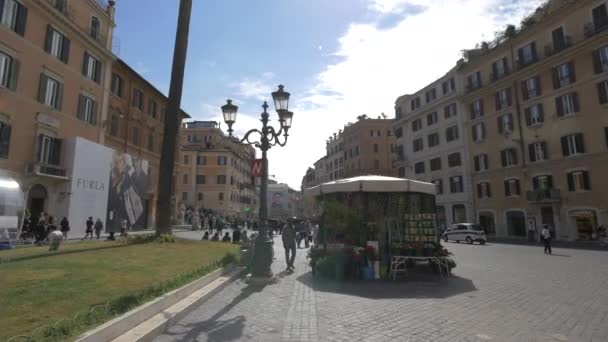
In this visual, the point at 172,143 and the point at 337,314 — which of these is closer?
the point at 337,314

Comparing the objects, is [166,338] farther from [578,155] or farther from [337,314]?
[578,155]

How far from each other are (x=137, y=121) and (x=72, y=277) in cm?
2894

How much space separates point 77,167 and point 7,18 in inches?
356

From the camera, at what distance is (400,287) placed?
8.98 metres

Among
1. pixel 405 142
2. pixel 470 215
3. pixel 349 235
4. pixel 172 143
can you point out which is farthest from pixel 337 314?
pixel 405 142

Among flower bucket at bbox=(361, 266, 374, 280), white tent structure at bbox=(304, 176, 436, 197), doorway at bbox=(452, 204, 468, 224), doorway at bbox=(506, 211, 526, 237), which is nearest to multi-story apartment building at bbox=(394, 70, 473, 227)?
doorway at bbox=(452, 204, 468, 224)

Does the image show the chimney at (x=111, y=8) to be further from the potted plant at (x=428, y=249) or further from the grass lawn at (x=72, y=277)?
the potted plant at (x=428, y=249)

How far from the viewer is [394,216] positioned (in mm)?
12227

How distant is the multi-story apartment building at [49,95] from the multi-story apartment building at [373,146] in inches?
1905

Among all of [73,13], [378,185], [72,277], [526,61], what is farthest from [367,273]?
[526,61]

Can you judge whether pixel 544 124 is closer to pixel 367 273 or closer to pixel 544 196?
pixel 544 196

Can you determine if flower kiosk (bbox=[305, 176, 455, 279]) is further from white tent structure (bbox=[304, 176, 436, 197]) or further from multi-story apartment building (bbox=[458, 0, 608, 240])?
multi-story apartment building (bbox=[458, 0, 608, 240])

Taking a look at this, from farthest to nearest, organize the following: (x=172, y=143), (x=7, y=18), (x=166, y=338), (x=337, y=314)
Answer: (x=7, y=18) < (x=172, y=143) < (x=337, y=314) < (x=166, y=338)

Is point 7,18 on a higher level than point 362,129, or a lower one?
lower
